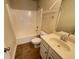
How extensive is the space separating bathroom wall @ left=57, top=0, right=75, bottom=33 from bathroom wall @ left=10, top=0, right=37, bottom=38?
2.29 metres

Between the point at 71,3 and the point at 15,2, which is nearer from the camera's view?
the point at 71,3

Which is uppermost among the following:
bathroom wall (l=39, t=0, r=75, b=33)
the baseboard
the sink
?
bathroom wall (l=39, t=0, r=75, b=33)

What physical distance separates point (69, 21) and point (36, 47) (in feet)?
6.63

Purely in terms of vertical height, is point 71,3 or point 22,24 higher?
point 71,3

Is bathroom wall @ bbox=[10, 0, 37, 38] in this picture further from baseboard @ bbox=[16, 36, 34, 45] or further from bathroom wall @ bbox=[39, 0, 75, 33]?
bathroom wall @ bbox=[39, 0, 75, 33]

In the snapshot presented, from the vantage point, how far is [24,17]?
3.96 metres

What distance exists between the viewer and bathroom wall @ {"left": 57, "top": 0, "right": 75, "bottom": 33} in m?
1.59

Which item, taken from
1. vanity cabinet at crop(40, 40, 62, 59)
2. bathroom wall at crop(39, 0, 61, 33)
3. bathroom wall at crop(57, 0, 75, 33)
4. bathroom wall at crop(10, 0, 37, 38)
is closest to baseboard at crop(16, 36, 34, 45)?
bathroom wall at crop(10, 0, 37, 38)

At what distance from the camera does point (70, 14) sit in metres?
1.65

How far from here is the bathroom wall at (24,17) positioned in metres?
3.71

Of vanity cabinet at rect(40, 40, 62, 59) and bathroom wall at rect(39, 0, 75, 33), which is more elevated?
bathroom wall at rect(39, 0, 75, 33)
